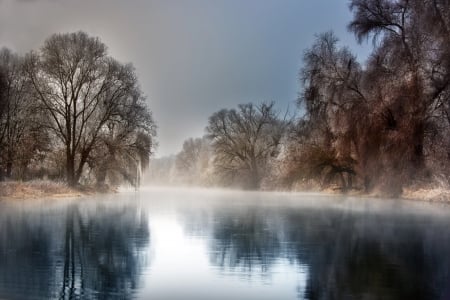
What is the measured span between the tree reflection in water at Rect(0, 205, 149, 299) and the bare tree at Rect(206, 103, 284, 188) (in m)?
41.8

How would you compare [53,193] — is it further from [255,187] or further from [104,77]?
[255,187]

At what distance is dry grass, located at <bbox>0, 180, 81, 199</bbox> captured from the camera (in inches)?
993

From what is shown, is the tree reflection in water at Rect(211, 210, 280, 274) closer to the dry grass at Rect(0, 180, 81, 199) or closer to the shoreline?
the shoreline

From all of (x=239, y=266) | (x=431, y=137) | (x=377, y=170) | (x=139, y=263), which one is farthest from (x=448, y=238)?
(x=377, y=170)

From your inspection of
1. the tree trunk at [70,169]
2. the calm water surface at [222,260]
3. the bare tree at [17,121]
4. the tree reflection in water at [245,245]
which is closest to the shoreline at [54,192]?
the tree trunk at [70,169]

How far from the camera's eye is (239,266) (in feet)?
25.1

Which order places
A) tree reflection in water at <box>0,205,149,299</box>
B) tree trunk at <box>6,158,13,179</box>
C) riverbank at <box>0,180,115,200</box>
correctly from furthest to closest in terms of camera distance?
tree trunk at <box>6,158,13,179</box> < riverbank at <box>0,180,115,200</box> < tree reflection in water at <box>0,205,149,299</box>

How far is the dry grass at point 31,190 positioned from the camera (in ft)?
82.8

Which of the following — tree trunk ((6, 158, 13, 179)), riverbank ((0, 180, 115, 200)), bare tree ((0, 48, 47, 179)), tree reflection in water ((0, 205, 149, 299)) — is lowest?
tree reflection in water ((0, 205, 149, 299))

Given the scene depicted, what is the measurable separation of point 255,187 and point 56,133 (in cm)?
2520

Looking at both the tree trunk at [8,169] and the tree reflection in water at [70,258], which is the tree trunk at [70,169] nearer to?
the tree trunk at [8,169]

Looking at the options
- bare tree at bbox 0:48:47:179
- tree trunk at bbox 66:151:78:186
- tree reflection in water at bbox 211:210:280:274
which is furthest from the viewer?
tree trunk at bbox 66:151:78:186

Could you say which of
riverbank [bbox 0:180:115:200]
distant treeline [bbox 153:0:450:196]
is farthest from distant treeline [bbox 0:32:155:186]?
distant treeline [bbox 153:0:450:196]

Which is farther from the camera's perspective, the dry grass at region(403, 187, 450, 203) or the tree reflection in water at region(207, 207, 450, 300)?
the dry grass at region(403, 187, 450, 203)
